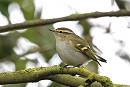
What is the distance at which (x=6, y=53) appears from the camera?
6.24m

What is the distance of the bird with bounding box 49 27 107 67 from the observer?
4.40 meters

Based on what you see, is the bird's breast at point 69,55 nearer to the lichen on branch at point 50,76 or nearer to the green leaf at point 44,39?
the lichen on branch at point 50,76

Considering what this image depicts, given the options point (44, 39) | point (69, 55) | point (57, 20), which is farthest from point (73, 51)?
point (44, 39)

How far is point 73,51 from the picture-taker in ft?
15.0

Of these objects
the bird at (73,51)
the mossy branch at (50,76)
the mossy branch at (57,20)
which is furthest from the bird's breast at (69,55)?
the mossy branch at (50,76)

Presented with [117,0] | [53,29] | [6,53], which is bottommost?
[6,53]

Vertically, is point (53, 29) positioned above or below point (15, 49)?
above

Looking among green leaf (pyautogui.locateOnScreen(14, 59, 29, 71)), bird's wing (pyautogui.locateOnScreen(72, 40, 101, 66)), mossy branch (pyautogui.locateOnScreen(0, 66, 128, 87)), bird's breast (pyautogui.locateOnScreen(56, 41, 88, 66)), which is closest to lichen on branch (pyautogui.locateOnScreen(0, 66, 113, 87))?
mossy branch (pyautogui.locateOnScreen(0, 66, 128, 87))

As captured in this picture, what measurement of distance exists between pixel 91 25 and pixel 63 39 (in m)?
2.26

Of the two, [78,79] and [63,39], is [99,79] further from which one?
[63,39]

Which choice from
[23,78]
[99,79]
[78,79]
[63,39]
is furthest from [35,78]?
[63,39]

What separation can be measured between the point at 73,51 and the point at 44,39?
→ 55.4 inches

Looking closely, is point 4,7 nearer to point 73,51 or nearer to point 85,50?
point 73,51

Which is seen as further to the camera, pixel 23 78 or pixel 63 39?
pixel 63 39
